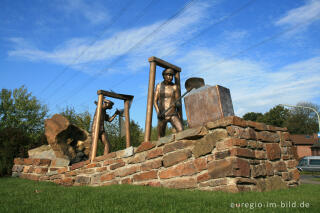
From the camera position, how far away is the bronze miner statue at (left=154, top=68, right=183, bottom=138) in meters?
6.60

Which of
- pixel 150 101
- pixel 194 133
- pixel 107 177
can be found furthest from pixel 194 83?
pixel 107 177

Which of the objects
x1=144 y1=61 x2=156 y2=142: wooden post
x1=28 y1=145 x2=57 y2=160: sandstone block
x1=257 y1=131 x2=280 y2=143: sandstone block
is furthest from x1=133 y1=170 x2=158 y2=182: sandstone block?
x1=28 y1=145 x2=57 y2=160: sandstone block

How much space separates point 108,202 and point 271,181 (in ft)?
9.83

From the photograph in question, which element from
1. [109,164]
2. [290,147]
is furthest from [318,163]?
[109,164]

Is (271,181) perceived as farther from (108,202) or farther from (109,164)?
(109,164)

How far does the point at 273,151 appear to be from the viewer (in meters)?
5.39

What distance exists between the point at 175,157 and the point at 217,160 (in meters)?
0.99

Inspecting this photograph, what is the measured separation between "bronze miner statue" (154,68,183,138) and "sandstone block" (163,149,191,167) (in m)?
1.12

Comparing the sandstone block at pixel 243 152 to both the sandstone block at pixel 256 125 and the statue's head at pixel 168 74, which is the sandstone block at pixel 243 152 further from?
the statue's head at pixel 168 74

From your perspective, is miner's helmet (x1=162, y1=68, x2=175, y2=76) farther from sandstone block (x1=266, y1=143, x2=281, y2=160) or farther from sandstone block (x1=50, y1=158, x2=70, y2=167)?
sandstone block (x1=50, y1=158, x2=70, y2=167)

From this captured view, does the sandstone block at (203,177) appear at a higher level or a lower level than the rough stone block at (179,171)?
lower

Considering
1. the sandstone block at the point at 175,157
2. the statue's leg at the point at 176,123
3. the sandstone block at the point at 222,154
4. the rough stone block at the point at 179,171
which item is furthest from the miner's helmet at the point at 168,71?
the sandstone block at the point at 222,154

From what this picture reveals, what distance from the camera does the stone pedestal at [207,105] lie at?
17.3 feet

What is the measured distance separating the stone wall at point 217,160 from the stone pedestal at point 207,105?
363 mm
